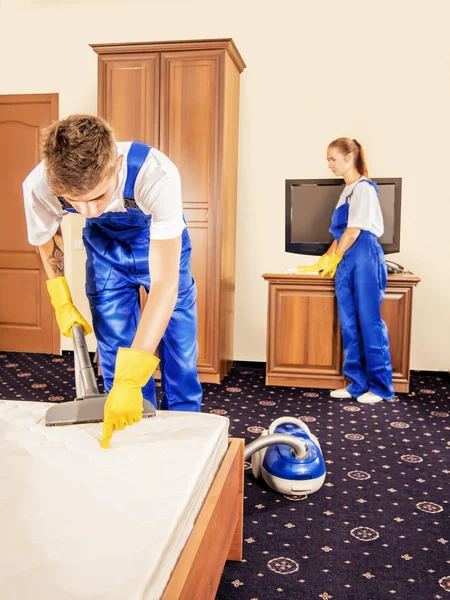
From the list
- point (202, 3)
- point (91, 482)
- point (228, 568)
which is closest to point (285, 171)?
point (202, 3)

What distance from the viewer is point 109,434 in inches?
59.7

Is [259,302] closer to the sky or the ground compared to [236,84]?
closer to the ground

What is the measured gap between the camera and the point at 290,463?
7.38 ft

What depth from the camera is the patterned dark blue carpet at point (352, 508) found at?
1.73 m

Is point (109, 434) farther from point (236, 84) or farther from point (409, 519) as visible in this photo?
point (236, 84)

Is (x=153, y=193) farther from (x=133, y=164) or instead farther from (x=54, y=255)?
(x=54, y=255)

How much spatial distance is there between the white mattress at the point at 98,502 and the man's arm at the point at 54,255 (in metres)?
0.63

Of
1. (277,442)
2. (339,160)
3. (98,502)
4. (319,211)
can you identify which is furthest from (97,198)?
(319,211)

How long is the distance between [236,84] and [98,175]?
9.92 ft

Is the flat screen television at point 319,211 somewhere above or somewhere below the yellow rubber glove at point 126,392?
above

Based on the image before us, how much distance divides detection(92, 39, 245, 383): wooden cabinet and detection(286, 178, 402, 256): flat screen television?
20.3 inches

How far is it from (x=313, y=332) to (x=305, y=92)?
5.74 ft

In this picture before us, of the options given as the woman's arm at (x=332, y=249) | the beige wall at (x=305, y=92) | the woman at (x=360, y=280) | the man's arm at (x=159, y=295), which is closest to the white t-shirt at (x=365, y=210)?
the woman at (x=360, y=280)

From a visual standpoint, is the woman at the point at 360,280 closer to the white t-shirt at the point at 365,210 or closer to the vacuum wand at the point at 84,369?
the white t-shirt at the point at 365,210
